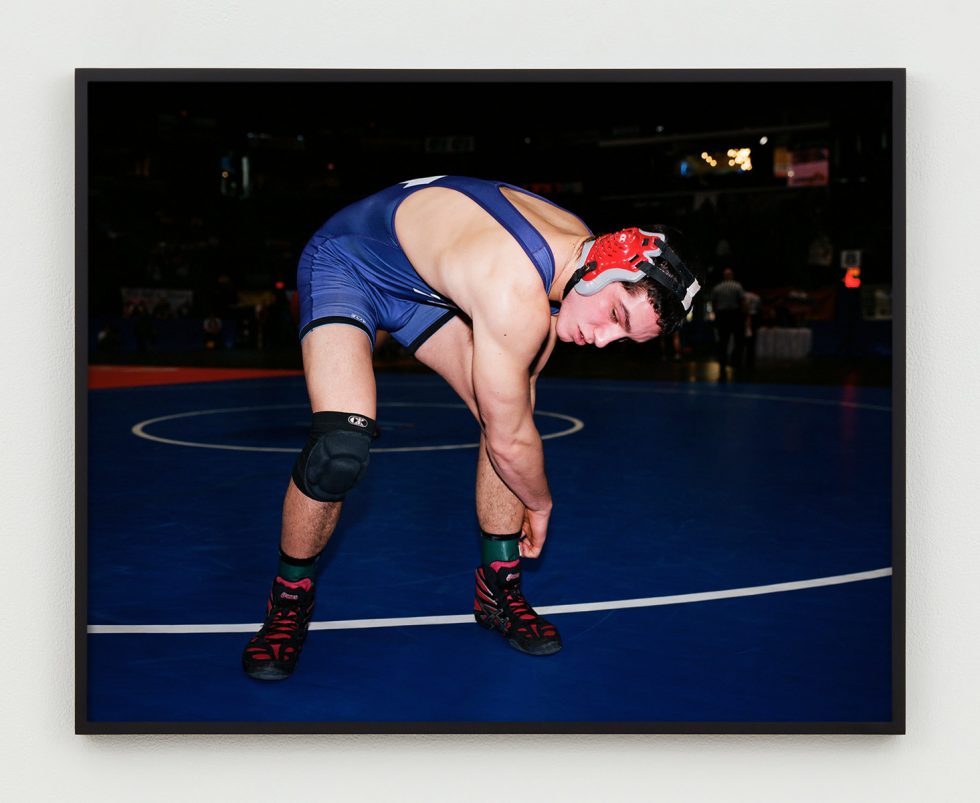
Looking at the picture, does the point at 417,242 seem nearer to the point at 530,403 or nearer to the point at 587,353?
the point at 530,403

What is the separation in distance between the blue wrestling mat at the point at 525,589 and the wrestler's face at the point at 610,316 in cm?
83

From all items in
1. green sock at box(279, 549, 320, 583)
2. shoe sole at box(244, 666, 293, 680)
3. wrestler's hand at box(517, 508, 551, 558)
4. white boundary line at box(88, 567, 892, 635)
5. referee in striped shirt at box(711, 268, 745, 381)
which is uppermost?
referee in striped shirt at box(711, 268, 745, 381)

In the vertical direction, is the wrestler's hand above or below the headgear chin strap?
below

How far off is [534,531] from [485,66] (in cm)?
117

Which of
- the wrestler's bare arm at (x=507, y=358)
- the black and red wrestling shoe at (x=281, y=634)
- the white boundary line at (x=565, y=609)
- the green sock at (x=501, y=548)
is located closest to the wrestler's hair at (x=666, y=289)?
the wrestler's bare arm at (x=507, y=358)

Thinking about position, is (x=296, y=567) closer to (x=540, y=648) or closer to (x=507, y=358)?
(x=540, y=648)

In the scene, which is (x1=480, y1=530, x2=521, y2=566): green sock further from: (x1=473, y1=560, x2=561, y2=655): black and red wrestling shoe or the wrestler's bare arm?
the wrestler's bare arm

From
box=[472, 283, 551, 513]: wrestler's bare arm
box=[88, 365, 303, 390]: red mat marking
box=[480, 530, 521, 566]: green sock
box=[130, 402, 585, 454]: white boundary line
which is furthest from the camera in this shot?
box=[88, 365, 303, 390]: red mat marking

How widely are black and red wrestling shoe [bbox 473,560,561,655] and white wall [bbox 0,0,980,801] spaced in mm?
868

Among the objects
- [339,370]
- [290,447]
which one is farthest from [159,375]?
[339,370]

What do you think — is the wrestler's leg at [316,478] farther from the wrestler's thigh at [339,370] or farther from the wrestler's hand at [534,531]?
the wrestler's hand at [534,531]

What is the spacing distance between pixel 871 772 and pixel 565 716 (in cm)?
76

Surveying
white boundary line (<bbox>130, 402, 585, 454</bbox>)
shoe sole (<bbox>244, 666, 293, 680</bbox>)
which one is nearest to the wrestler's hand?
shoe sole (<bbox>244, 666, 293, 680</bbox>)

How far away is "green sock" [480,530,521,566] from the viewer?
2.93m
